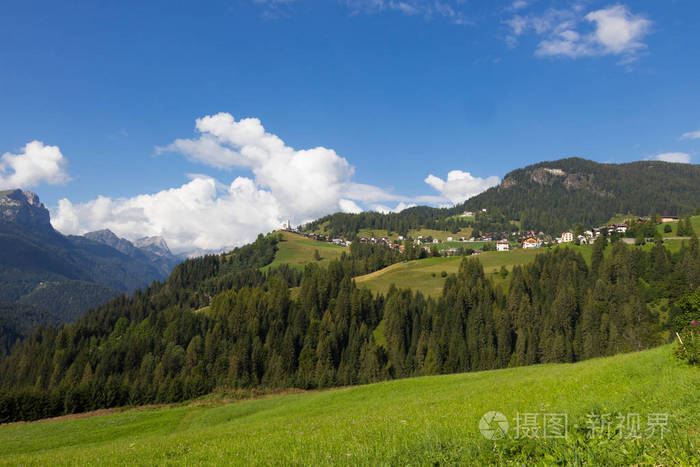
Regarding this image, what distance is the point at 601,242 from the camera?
160500 millimetres

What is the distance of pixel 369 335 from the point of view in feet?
410

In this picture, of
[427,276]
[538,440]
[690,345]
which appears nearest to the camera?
[538,440]

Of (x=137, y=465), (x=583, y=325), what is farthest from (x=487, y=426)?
(x=583, y=325)

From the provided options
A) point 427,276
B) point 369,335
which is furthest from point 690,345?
point 427,276

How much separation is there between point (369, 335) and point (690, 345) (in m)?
111

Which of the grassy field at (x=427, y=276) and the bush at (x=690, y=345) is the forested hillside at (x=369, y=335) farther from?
the bush at (x=690, y=345)

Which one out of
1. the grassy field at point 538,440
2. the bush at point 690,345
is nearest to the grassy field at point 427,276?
the bush at point 690,345

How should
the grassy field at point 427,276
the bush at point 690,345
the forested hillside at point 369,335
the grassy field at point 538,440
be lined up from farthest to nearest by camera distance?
the grassy field at point 427,276 → the forested hillside at point 369,335 → the bush at point 690,345 → the grassy field at point 538,440

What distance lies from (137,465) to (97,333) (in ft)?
665

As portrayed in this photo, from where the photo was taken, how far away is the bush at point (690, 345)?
1858 centimetres

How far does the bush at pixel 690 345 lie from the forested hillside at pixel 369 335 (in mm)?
92418

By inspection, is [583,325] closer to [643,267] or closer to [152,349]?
[643,267]

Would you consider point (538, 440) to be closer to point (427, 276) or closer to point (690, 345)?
point (690, 345)

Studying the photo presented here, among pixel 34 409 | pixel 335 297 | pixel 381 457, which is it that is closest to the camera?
pixel 381 457
